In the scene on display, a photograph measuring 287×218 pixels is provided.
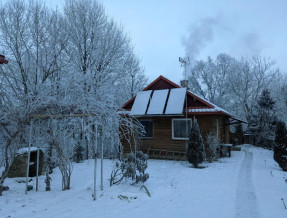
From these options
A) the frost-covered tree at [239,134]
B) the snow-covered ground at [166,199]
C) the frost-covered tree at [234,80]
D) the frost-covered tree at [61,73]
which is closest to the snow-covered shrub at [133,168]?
the snow-covered ground at [166,199]

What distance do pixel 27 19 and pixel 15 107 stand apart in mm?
9005

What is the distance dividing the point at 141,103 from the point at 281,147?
26.6ft

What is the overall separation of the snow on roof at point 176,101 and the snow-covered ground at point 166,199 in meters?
4.72

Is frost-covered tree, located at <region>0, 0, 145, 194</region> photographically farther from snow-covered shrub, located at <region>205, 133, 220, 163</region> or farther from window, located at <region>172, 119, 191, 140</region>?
snow-covered shrub, located at <region>205, 133, 220, 163</region>

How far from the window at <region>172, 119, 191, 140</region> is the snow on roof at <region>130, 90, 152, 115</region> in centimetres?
213

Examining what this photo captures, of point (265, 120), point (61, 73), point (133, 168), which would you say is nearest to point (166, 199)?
point (133, 168)

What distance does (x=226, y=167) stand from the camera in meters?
10.2

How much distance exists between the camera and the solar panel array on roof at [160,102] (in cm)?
1251

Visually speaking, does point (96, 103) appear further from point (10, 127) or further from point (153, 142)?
point (153, 142)

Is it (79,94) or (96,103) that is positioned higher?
(79,94)

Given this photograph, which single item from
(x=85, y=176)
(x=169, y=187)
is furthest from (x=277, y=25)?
(x=85, y=176)

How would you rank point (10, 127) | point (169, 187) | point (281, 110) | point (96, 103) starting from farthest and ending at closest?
point (281, 110)
point (169, 187)
point (10, 127)
point (96, 103)

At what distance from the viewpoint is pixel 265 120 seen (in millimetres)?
19703

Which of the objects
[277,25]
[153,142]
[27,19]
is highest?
[277,25]
